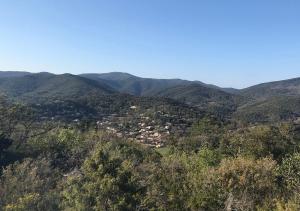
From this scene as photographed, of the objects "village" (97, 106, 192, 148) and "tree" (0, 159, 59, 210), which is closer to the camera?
"tree" (0, 159, 59, 210)

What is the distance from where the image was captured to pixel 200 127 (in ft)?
420

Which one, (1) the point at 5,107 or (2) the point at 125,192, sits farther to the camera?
(1) the point at 5,107

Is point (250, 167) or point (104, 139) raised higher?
point (250, 167)

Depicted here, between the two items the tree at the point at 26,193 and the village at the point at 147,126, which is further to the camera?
the village at the point at 147,126

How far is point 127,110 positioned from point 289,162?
5642 inches

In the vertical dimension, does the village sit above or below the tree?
below

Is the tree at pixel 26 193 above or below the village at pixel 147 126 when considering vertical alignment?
above

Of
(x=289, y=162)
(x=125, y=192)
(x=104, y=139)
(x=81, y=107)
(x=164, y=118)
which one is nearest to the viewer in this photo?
(x=125, y=192)

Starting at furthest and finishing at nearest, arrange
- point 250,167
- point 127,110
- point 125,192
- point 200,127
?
point 127,110, point 200,127, point 250,167, point 125,192

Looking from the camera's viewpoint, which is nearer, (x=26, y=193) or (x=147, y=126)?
(x=26, y=193)

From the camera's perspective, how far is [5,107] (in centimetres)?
6981

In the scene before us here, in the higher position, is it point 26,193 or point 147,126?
point 26,193

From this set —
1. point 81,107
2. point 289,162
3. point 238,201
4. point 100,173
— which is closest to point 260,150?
point 289,162

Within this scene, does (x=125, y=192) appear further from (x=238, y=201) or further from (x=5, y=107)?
(x=5, y=107)
